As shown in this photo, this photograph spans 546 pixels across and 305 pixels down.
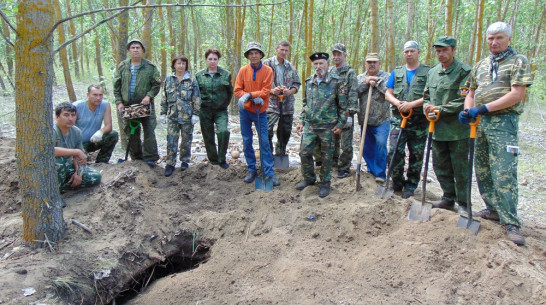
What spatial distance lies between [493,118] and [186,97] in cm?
422

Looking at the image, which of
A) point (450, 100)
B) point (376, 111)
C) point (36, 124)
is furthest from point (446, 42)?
point (36, 124)

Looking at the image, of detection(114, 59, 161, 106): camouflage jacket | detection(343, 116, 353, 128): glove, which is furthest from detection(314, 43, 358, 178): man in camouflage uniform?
detection(114, 59, 161, 106): camouflage jacket

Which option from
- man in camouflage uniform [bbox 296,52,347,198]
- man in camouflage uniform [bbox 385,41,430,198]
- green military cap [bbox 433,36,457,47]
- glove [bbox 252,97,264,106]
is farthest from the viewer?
glove [bbox 252,97,264,106]

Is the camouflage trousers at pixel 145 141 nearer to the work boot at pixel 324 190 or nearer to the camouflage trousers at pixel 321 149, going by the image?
the camouflage trousers at pixel 321 149

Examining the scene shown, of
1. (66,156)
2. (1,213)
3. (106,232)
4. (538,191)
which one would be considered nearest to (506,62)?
(538,191)

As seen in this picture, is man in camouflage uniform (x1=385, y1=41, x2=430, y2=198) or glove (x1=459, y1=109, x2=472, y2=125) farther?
man in camouflage uniform (x1=385, y1=41, x2=430, y2=198)

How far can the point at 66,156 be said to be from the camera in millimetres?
4598

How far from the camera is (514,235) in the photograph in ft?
12.0

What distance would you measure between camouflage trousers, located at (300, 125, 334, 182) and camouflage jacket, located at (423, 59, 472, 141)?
134 cm

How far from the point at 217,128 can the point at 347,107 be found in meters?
2.18

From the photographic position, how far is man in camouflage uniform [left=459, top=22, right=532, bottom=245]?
3.61 metres

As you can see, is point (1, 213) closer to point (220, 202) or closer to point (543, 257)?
point (220, 202)

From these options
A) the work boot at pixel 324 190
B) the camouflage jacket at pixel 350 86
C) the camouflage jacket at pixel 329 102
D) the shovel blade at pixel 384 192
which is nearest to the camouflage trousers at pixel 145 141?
the camouflage jacket at pixel 329 102

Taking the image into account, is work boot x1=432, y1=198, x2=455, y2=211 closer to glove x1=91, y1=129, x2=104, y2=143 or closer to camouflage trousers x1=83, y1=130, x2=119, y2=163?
glove x1=91, y1=129, x2=104, y2=143
